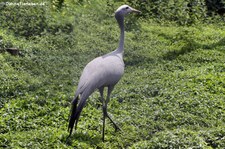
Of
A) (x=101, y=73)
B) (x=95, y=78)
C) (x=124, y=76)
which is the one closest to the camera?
(x=95, y=78)

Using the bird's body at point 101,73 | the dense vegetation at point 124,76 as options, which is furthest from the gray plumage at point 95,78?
the dense vegetation at point 124,76

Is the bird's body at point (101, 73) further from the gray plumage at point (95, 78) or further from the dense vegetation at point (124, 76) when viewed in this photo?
the dense vegetation at point (124, 76)

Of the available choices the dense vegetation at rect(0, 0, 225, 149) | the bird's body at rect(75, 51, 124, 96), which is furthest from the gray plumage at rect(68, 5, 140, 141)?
the dense vegetation at rect(0, 0, 225, 149)

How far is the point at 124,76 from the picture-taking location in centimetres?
1002

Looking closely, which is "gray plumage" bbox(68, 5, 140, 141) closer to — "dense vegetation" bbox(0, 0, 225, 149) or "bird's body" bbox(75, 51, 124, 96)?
"bird's body" bbox(75, 51, 124, 96)

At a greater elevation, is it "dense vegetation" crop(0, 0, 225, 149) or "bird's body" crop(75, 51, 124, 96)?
"bird's body" crop(75, 51, 124, 96)

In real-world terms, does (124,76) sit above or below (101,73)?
below

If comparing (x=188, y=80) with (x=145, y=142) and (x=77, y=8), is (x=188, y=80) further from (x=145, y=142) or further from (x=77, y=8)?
(x=77, y=8)

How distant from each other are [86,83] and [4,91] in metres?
2.03

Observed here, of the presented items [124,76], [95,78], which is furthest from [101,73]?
[124,76]

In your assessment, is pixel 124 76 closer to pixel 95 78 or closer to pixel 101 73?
pixel 101 73

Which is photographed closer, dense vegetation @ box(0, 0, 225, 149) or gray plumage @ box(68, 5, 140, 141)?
gray plumage @ box(68, 5, 140, 141)

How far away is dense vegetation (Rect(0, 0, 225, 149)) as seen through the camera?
24.1ft

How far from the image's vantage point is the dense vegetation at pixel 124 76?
7.34m
